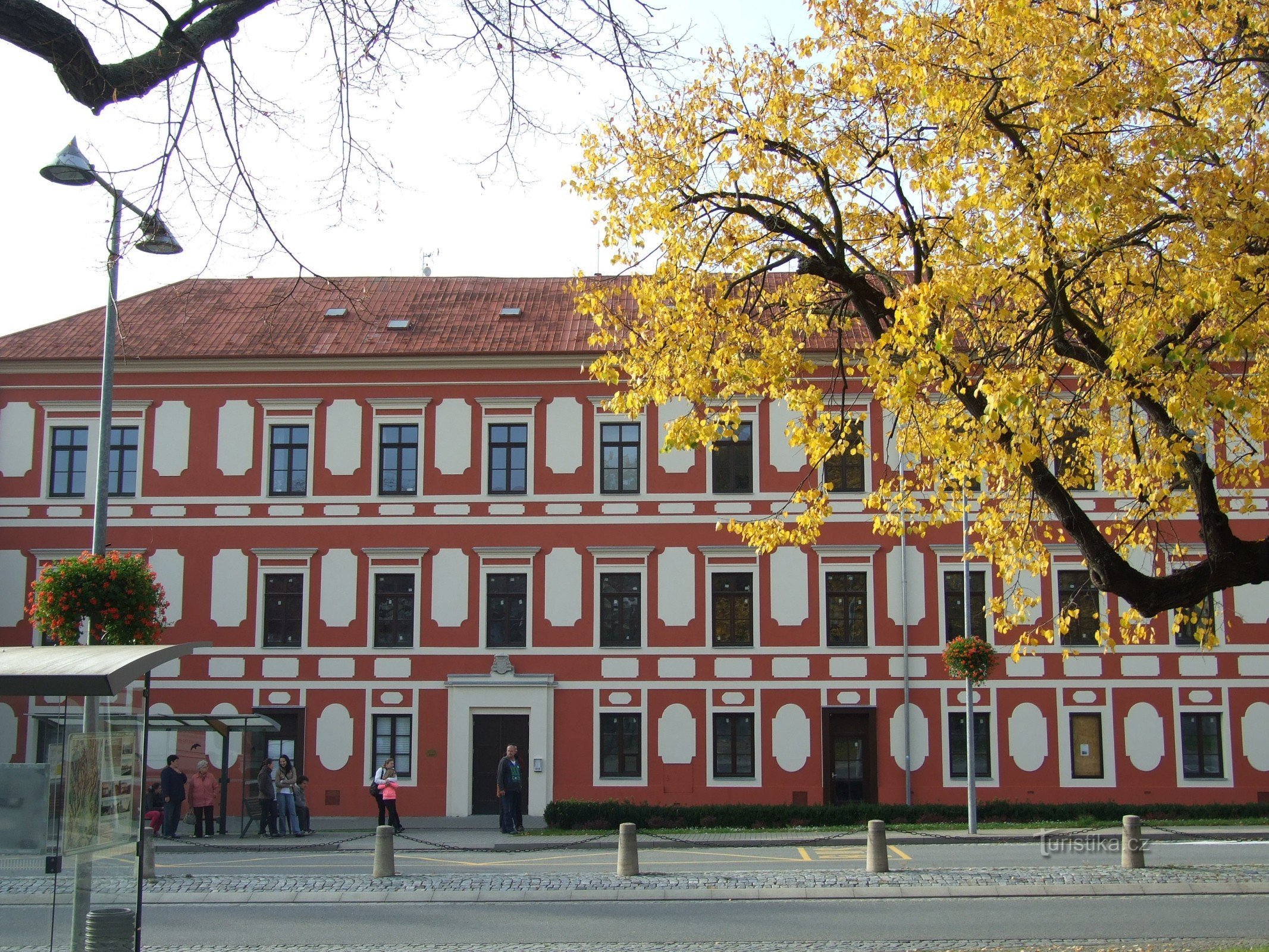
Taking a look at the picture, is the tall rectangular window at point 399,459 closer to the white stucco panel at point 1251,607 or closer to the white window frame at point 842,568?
the white window frame at point 842,568

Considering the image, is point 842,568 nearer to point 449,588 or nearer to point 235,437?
point 449,588

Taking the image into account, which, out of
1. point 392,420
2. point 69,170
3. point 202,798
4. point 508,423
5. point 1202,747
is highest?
point 392,420

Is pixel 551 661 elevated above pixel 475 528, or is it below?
below

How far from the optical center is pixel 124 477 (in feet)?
107

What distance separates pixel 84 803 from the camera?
9.95 meters

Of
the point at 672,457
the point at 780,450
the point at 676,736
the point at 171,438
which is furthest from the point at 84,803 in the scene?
the point at 171,438

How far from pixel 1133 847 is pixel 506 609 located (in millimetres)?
17392

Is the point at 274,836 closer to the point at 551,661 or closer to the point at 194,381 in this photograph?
the point at 551,661

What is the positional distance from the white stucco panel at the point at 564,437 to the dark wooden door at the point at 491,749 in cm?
642

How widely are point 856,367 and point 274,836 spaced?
18909mm

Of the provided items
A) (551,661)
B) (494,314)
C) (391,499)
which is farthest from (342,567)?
(494,314)

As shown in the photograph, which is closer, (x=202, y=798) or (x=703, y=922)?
(x=703, y=922)

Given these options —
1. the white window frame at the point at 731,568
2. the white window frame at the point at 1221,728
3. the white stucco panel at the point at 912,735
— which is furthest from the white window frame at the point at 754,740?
the white window frame at the point at 1221,728

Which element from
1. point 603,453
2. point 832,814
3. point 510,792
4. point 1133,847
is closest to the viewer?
point 1133,847
